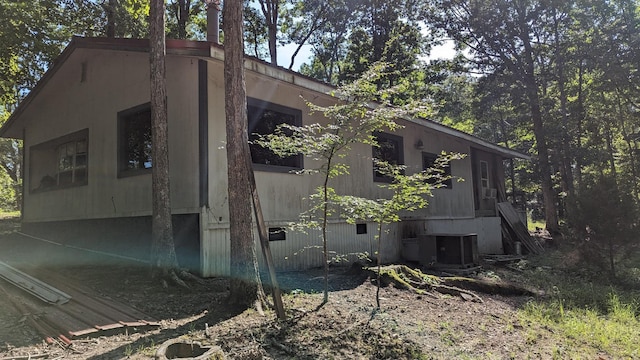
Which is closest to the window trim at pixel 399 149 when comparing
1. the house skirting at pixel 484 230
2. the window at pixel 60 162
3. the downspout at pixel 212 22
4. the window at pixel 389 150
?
the window at pixel 389 150

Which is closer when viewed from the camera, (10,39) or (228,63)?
(228,63)

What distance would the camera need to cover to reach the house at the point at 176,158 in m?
6.90

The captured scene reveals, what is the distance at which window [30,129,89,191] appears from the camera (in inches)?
391

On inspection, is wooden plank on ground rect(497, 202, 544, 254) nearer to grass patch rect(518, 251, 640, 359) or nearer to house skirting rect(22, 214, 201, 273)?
grass patch rect(518, 251, 640, 359)

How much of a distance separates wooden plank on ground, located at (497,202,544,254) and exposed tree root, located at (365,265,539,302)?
8300 millimetres

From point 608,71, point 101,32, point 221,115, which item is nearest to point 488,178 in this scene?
point 608,71

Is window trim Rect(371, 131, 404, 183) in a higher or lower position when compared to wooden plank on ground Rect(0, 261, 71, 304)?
higher

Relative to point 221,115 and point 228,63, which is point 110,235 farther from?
point 228,63

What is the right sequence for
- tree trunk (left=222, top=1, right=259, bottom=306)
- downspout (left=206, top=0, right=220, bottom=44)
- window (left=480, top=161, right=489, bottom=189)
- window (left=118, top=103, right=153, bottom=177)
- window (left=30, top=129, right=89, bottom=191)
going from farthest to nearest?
window (left=480, top=161, right=489, bottom=189) → window (left=30, top=129, right=89, bottom=191) → downspout (left=206, top=0, right=220, bottom=44) → window (left=118, top=103, right=153, bottom=177) → tree trunk (left=222, top=1, right=259, bottom=306)

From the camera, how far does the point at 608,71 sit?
19.3 meters

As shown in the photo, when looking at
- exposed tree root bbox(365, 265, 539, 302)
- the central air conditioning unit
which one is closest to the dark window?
exposed tree root bbox(365, 265, 539, 302)

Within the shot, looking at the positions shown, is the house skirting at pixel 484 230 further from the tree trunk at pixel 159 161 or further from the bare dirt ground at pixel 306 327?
the tree trunk at pixel 159 161

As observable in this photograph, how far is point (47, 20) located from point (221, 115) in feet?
36.6

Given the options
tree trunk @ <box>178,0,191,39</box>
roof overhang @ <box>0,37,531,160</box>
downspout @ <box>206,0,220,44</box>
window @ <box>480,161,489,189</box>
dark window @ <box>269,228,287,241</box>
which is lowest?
dark window @ <box>269,228,287,241</box>
